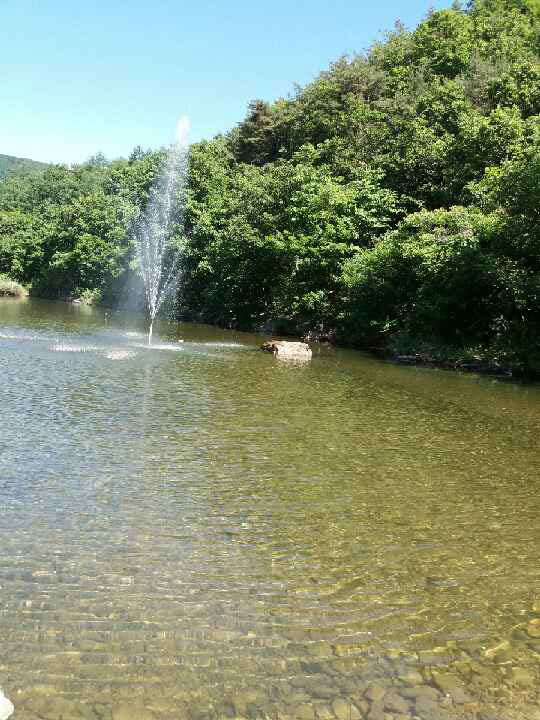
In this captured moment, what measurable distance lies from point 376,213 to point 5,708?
41509 mm

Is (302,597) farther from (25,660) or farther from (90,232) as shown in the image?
(90,232)

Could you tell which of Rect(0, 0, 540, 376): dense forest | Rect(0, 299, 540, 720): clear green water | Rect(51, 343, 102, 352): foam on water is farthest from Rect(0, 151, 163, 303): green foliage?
Rect(0, 299, 540, 720): clear green water

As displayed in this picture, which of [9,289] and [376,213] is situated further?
[9,289]

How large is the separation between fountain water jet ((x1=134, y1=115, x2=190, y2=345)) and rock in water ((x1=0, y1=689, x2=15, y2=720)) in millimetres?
51954

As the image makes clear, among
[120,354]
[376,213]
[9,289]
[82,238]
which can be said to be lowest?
[120,354]

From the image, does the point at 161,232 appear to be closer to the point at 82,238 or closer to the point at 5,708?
the point at 82,238

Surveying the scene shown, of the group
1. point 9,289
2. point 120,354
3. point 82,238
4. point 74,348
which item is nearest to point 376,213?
point 120,354

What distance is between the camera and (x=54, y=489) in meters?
8.80

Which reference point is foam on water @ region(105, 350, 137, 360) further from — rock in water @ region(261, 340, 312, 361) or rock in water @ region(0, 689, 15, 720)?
rock in water @ region(0, 689, 15, 720)

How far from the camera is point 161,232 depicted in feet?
184

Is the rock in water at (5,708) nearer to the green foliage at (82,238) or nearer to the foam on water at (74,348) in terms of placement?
the foam on water at (74,348)

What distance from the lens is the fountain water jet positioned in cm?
5631

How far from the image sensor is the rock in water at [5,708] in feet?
13.6

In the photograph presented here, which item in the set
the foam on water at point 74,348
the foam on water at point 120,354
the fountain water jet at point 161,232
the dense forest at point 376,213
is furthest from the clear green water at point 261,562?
the fountain water jet at point 161,232
